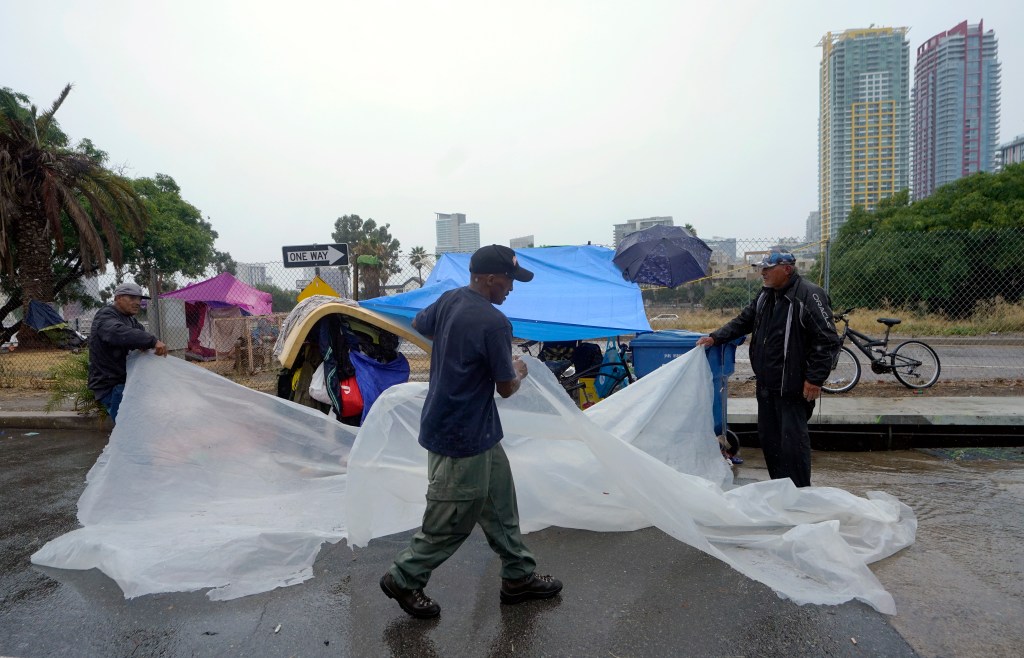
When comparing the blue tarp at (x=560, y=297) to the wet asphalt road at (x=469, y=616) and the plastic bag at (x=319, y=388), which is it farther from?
the wet asphalt road at (x=469, y=616)

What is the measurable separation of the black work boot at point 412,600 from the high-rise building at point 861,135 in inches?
1758

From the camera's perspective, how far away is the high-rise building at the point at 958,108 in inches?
1752

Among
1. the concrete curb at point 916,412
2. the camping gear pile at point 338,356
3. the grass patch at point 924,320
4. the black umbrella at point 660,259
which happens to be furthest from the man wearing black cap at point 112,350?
the grass patch at point 924,320

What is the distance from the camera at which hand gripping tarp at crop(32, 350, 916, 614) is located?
3.06 metres

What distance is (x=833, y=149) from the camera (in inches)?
1786

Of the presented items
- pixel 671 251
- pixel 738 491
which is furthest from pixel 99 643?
pixel 671 251

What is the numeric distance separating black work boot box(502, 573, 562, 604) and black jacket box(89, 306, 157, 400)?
318 centimetres

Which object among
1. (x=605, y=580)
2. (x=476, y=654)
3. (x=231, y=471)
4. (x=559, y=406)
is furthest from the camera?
(x=231, y=471)

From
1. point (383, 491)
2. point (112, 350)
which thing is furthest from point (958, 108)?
point (112, 350)

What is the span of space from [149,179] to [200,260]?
3852 mm

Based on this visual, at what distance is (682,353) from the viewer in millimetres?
4910

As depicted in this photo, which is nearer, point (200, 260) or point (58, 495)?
point (58, 495)

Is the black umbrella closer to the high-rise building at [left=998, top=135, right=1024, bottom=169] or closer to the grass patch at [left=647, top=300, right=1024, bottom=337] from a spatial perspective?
the grass patch at [left=647, top=300, right=1024, bottom=337]

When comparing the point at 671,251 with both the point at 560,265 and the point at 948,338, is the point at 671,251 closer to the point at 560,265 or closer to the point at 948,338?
the point at 560,265
